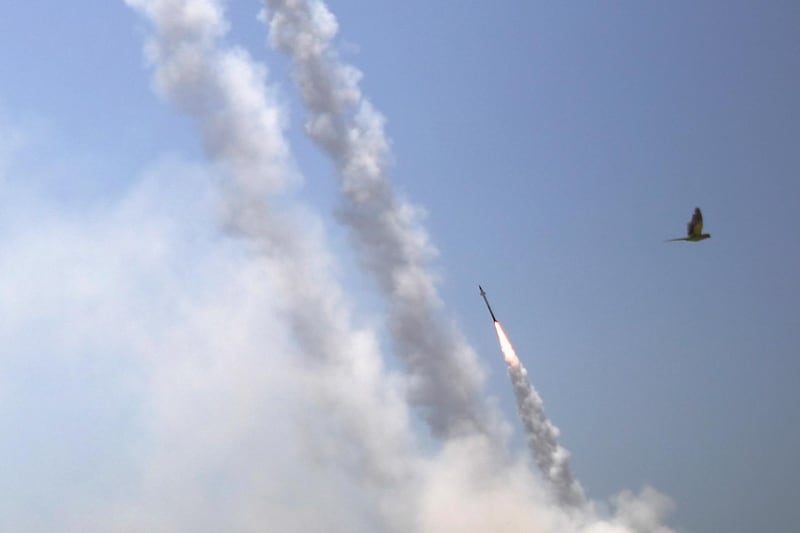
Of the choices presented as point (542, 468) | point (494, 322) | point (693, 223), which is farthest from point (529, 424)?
point (693, 223)

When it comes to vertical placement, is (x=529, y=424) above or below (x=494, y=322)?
below

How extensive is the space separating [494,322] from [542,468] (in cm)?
1475

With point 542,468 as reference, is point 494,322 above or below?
above

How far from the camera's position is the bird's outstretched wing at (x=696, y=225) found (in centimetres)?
8331

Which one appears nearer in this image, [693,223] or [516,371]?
[693,223]

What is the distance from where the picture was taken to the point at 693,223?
83688 mm

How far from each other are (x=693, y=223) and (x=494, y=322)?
2032 centimetres

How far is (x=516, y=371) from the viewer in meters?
96.7

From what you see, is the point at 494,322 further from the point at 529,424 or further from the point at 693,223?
the point at 693,223

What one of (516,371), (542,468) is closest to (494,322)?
(516,371)

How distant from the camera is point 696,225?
275 ft

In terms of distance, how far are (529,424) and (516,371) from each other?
5079 mm

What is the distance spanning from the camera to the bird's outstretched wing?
273ft

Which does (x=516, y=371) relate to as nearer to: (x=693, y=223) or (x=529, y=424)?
(x=529, y=424)
